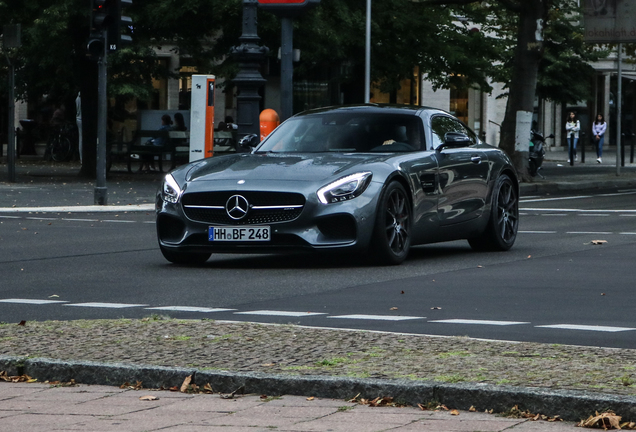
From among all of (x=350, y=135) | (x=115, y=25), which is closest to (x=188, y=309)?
(x=350, y=135)

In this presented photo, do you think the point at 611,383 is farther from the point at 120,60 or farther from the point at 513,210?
the point at 120,60

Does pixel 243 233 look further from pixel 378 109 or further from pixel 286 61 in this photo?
pixel 286 61

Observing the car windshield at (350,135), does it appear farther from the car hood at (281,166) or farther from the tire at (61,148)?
the tire at (61,148)

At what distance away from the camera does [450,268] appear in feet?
39.8

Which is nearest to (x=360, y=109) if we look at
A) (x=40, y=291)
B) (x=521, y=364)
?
(x=40, y=291)

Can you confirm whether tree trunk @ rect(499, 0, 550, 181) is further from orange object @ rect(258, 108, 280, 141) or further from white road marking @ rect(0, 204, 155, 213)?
white road marking @ rect(0, 204, 155, 213)

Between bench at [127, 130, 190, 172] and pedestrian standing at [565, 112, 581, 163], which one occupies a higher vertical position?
pedestrian standing at [565, 112, 581, 163]

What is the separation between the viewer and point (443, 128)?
13.4 metres

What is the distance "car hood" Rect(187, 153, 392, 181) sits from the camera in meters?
11.6

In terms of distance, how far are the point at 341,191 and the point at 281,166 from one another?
65cm

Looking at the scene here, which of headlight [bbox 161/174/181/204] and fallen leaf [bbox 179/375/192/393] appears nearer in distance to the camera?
fallen leaf [bbox 179/375/192/393]

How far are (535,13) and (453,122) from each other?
1678 centimetres

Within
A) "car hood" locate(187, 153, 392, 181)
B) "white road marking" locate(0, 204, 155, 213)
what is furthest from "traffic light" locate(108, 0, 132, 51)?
"car hood" locate(187, 153, 392, 181)

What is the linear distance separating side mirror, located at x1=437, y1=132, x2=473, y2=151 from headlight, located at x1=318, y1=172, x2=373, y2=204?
143 cm
